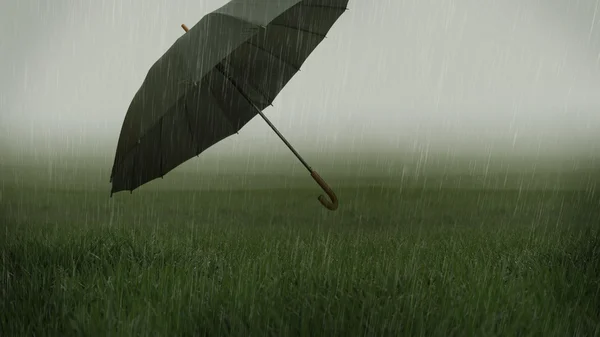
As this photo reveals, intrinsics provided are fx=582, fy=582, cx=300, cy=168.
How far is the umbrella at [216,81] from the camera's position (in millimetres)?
3410

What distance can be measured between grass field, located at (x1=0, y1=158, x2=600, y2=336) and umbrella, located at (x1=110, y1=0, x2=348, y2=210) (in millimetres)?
636

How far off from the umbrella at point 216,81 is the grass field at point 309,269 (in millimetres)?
636

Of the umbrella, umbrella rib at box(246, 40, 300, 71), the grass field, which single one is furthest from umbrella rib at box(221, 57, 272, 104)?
the grass field

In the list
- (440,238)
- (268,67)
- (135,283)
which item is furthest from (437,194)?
(135,283)

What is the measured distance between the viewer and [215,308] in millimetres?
2949

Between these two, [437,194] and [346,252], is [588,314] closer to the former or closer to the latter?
[346,252]

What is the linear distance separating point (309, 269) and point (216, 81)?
6.12 feet

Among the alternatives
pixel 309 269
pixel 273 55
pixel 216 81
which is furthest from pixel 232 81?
pixel 309 269

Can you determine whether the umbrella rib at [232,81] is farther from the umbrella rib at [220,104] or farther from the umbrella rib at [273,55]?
the umbrella rib at [273,55]

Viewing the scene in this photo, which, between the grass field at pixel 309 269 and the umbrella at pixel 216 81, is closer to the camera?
the grass field at pixel 309 269

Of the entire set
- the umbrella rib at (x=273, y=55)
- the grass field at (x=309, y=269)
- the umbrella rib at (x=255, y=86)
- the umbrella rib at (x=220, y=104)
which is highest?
the umbrella rib at (x=273, y=55)

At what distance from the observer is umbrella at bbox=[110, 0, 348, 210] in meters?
3.41

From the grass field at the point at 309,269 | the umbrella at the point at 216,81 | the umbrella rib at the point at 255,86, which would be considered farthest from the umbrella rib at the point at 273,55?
A: the grass field at the point at 309,269

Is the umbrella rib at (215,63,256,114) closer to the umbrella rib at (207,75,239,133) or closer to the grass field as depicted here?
the umbrella rib at (207,75,239,133)
